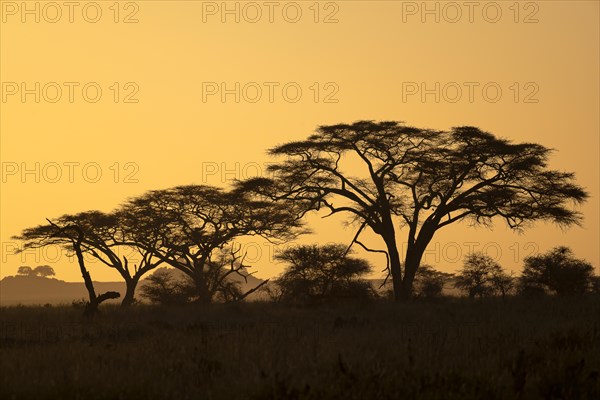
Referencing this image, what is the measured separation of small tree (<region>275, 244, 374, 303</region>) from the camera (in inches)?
1298

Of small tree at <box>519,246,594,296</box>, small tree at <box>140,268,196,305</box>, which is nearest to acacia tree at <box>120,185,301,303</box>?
small tree at <box>140,268,196,305</box>

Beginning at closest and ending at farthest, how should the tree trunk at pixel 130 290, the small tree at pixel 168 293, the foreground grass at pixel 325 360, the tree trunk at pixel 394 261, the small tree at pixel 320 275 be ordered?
the foreground grass at pixel 325 360, the small tree at pixel 320 275, the tree trunk at pixel 394 261, the small tree at pixel 168 293, the tree trunk at pixel 130 290

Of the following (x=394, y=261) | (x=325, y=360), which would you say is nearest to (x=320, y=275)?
(x=394, y=261)

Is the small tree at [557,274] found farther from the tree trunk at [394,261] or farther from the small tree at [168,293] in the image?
the small tree at [168,293]

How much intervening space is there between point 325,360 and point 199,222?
108ft

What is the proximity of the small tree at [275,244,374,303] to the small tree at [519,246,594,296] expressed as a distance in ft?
25.8

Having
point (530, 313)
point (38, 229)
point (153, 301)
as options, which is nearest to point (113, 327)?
point (530, 313)

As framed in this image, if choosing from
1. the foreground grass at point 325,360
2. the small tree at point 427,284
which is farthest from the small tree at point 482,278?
the foreground grass at point 325,360

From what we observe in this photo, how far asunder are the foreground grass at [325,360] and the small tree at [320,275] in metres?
10.4

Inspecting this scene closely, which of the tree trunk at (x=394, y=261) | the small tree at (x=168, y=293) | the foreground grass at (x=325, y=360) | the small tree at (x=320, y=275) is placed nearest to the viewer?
the foreground grass at (x=325, y=360)

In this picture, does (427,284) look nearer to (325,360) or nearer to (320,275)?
(320,275)

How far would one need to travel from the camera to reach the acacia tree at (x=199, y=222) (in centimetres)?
4378

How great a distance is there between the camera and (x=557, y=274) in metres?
37.3

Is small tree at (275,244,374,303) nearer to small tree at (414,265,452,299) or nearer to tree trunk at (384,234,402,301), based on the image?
tree trunk at (384,234,402,301)
